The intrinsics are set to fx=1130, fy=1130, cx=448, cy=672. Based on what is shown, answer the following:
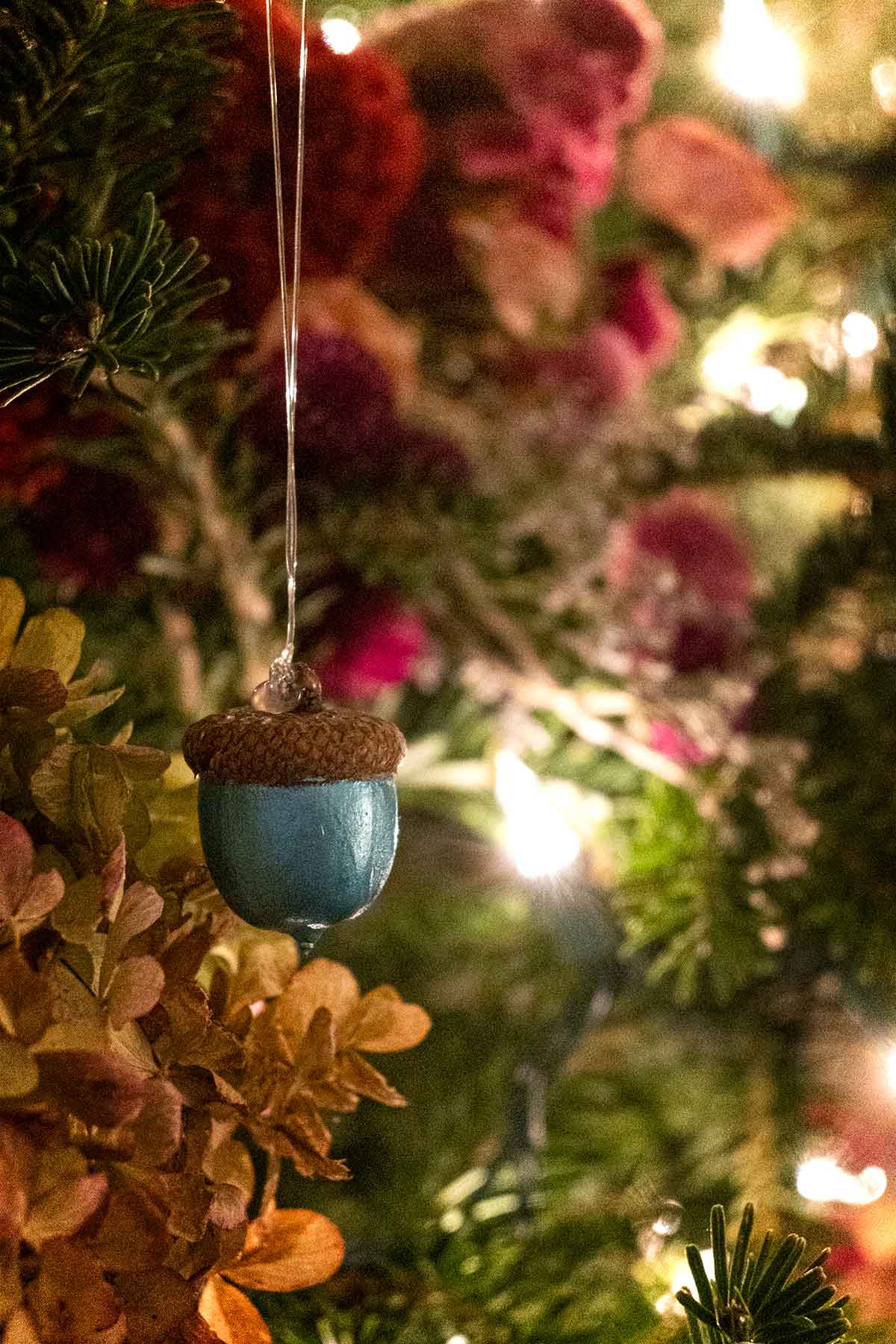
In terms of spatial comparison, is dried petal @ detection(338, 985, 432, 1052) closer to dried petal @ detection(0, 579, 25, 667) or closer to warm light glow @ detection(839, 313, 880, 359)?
dried petal @ detection(0, 579, 25, 667)

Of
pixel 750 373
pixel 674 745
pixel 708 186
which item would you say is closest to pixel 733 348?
pixel 750 373

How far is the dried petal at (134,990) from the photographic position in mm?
216

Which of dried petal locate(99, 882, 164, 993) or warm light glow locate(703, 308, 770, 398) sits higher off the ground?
warm light glow locate(703, 308, 770, 398)

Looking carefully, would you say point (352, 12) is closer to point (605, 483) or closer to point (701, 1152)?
point (605, 483)

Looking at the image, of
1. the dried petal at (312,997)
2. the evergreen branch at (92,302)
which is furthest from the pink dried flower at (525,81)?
the dried petal at (312,997)

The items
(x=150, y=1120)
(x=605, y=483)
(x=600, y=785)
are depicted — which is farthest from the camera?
(x=600, y=785)

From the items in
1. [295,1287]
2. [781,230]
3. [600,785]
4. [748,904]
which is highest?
[781,230]

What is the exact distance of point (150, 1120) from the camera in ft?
0.68

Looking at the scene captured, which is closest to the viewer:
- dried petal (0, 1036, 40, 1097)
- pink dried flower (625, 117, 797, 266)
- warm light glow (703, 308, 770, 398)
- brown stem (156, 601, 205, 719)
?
dried petal (0, 1036, 40, 1097)

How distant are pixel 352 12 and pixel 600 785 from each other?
1.38 ft

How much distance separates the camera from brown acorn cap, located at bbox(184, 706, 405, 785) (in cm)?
24

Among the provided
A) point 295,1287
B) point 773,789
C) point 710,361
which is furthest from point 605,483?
point 295,1287

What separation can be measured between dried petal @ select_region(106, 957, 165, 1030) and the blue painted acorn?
0.03m

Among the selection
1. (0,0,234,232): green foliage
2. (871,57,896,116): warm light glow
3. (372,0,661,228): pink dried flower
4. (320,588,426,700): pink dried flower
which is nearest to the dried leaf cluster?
(0,0,234,232): green foliage
